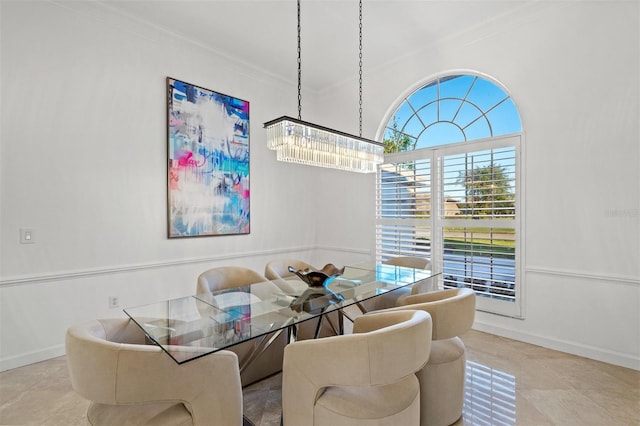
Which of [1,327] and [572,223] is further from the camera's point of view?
[572,223]

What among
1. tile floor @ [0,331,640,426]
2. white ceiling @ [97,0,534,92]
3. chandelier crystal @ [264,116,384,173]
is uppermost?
white ceiling @ [97,0,534,92]

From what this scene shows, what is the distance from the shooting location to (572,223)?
9.50 ft

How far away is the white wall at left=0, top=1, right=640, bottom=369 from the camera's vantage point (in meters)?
2.64

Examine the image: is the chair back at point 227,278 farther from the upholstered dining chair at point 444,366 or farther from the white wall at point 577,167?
the white wall at point 577,167

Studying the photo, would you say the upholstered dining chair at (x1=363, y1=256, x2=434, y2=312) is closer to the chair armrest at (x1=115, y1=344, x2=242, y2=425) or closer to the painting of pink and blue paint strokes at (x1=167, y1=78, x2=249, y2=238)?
the chair armrest at (x1=115, y1=344, x2=242, y2=425)

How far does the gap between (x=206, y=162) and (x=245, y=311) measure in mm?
2276

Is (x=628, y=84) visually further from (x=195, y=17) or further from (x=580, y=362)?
(x=195, y=17)

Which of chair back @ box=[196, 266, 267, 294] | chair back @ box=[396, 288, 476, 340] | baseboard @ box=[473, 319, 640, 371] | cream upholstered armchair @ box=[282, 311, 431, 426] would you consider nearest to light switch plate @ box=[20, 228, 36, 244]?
chair back @ box=[196, 266, 267, 294]

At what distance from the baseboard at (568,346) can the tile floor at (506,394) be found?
6 cm

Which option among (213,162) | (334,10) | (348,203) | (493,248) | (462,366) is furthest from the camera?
(348,203)

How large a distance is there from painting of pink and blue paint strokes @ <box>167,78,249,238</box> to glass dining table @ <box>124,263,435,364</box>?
1433 millimetres

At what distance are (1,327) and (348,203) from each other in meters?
3.78

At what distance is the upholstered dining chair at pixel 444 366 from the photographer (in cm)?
184

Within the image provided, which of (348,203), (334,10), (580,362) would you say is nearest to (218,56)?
(334,10)
